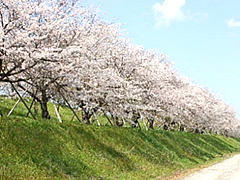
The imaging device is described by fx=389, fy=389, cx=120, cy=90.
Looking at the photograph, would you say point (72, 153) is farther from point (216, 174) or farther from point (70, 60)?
point (216, 174)

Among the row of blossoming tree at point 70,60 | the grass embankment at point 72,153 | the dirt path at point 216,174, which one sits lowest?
the dirt path at point 216,174

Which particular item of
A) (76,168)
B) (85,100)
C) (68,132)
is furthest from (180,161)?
(76,168)

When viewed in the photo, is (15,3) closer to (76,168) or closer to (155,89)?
(76,168)

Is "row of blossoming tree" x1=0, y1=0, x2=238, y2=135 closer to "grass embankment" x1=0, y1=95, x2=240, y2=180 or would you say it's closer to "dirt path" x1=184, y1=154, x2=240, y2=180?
"grass embankment" x1=0, y1=95, x2=240, y2=180

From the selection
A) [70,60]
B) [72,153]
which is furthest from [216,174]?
[70,60]

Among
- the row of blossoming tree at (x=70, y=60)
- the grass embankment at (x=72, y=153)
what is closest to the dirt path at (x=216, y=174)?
the grass embankment at (x=72, y=153)

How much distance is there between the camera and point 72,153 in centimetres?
1873

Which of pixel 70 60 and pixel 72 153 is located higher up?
pixel 70 60

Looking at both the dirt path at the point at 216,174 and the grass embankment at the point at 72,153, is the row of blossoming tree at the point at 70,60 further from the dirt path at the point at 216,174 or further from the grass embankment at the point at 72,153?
the dirt path at the point at 216,174

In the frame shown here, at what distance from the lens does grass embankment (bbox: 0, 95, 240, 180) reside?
14914 millimetres

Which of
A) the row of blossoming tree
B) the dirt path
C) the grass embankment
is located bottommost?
the dirt path

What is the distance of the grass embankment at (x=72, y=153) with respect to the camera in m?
14.9

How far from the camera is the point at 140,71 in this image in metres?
36.8

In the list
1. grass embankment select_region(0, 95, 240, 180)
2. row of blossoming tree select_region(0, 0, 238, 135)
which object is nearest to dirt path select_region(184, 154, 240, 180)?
grass embankment select_region(0, 95, 240, 180)
